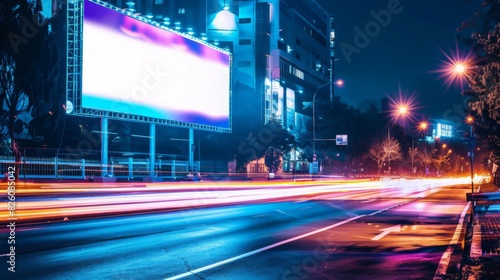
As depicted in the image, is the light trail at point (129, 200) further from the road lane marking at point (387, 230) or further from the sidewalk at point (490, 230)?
the sidewalk at point (490, 230)

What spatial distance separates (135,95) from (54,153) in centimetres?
865

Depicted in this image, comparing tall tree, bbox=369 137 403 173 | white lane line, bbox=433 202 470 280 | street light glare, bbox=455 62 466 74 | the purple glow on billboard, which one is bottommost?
white lane line, bbox=433 202 470 280

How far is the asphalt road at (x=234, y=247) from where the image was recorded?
976 centimetres

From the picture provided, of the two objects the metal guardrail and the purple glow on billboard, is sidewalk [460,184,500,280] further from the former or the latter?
the purple glow on billboard

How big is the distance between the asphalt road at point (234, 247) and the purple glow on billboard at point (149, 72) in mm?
25646

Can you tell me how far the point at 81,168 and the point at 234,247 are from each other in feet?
93.8

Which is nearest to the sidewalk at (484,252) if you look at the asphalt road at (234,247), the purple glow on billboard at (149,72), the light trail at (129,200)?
the asphalt road at (234,247)

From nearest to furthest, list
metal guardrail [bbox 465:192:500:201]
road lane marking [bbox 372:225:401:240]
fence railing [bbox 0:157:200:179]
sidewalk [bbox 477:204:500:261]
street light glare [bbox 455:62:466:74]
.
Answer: sidewalk [bbox 477:204:500:261] < road lane marking [bbox 372:225:401:240] < metal guardrail [bbox 465:192:500:201] < street light glare [bbox 455:62:466:74] < fence railing [bbox 0:157:200:179]

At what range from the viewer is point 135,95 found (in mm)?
48094

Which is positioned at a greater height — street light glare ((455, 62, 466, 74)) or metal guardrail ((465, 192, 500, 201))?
street light glare ((455, 62, 466, 74))

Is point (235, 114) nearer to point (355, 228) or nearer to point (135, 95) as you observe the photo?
point (135, 95)

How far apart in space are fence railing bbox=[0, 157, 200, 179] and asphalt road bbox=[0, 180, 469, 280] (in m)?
15.5

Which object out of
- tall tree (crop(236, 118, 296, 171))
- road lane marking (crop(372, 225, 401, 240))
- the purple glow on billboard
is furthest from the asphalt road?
tall tree (crop(236, 118, 296, 171))

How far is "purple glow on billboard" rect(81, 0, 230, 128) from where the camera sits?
43.7 meters
